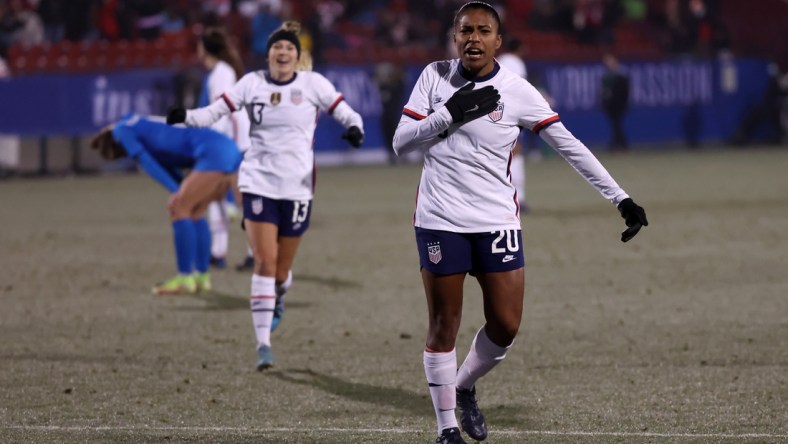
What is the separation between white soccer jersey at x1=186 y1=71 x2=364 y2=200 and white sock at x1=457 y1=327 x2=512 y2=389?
2.89 metres

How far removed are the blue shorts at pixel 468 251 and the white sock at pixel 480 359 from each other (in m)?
0.48

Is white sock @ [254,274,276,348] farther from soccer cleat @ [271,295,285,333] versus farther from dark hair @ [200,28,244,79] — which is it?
dark hair @ [200,28,244,79]

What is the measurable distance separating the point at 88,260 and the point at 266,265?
6.24 m

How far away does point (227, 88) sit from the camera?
13.9 m

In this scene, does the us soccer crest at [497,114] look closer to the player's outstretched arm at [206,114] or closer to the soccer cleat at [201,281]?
the player's outstretched arm at [206,114]

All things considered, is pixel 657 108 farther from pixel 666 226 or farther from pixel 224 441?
pixel 224 441

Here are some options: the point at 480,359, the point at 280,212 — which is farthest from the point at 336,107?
the point at 480,359

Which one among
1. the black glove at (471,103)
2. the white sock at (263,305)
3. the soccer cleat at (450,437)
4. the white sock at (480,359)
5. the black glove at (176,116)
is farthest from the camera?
the black glove at (176,116)

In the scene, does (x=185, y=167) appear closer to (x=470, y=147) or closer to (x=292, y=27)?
(x=292, y=27)

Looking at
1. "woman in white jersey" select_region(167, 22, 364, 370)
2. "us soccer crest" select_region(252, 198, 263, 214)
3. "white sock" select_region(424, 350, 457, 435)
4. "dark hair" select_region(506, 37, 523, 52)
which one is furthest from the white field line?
"dark hair" select_region(506, 37, 523, 52)

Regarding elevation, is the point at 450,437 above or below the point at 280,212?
below

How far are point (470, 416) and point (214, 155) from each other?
6.27 meters

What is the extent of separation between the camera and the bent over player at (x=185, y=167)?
41.7 ft

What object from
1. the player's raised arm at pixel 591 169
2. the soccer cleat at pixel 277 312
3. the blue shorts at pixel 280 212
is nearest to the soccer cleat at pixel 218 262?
the soccer cleat at pixel 277 312
